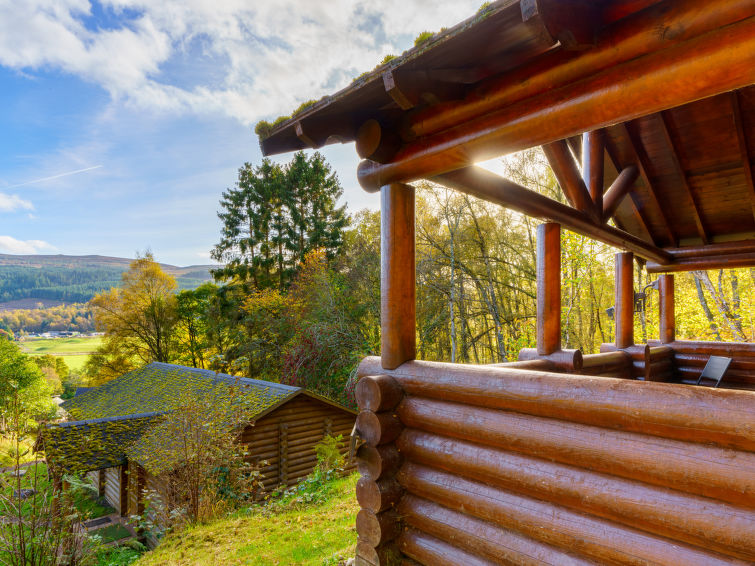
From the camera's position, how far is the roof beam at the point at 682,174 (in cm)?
418

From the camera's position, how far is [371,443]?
2.75 m

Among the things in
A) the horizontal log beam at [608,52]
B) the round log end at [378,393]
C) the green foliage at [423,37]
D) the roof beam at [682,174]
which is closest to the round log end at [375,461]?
the round log end at [378,393]

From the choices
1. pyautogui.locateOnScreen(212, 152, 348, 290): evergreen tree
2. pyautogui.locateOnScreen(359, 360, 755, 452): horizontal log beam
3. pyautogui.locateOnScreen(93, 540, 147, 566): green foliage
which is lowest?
pyautogui.locateOnScreen(93, 540, 147, 566): green foliage

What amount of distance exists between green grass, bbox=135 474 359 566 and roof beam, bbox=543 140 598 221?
14.1ft

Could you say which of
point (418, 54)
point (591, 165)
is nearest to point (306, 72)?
point (591, 165)

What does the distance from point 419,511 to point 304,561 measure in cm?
251

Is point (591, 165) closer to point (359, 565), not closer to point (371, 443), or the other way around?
point (371, 443)

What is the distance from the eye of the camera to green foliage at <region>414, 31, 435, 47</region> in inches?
77.4

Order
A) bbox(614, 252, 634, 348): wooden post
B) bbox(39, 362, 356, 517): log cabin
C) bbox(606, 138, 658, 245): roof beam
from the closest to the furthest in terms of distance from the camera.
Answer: bbox(606, 138, 658, 245): roof beam, bbox(614, 252, 634, 348): wooden post, bbox(39, 362, 356, 517): log cabin

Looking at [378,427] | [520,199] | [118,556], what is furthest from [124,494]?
[520,199]

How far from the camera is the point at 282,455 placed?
1189 centimetres

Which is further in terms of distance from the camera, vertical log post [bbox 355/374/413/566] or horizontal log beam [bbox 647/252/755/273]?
horizontal log beam [bbox 647/252/755/273]

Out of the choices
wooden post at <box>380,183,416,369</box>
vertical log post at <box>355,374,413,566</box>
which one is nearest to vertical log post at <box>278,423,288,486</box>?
vertical log post at <box>355,374,413,566</box>

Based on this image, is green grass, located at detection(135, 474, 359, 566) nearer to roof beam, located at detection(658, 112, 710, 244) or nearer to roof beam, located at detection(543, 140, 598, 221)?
roof beam, located at detection(543, 140, 598, 221)
